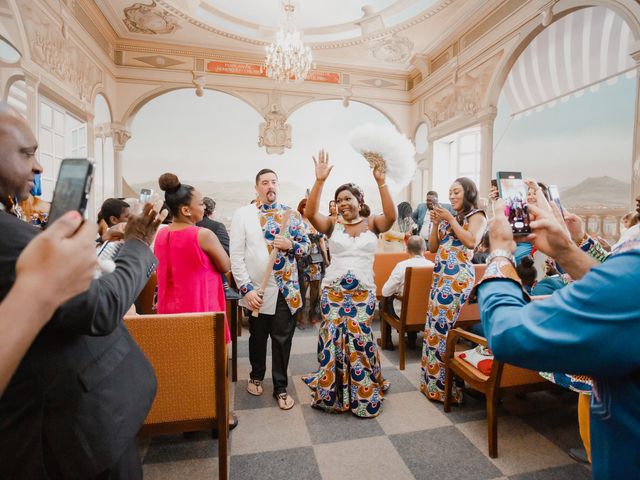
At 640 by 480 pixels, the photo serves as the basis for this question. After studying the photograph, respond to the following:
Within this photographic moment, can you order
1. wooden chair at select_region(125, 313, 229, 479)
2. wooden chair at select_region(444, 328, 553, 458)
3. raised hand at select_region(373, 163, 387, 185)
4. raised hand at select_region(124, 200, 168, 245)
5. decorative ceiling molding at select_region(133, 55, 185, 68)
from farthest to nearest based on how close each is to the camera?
decorative ceiling molding at select_region(133, 55, 185, 68)
raised hand at select_region(373, 163, 387, 185)
wooden chair at select_region(444, 328, 553, 458)
wooden chair at select_region(125, 313, 229, 479)
raised hand at select_region(124, 200, 168, 245)

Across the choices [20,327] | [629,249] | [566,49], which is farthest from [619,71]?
[20,327]

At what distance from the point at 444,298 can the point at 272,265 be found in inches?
50.9

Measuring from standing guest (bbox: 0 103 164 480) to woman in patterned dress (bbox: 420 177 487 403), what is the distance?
2.14m

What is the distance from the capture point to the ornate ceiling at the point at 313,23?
5.95 m

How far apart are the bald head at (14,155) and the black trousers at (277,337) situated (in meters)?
1.84

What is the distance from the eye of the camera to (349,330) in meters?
2.34

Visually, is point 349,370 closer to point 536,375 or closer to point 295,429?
point 295,429

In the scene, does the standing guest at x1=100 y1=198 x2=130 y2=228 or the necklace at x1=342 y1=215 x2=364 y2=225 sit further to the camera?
the standing guest at x1=100 y1=198 x2=130 y2=228

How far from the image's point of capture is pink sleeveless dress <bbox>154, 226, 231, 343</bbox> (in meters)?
2.00

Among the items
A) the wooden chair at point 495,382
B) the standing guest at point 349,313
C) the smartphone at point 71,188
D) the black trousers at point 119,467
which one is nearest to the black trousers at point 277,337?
the standing guest at point 349,313

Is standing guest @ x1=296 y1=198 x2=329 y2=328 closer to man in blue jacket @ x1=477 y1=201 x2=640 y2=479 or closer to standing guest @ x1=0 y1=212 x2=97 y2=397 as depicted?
man in blue jacket @ x1=477 y1=201 x2=640 y2=479

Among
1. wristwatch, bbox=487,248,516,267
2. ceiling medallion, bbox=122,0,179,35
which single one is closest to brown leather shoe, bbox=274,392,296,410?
wristwatch, bbox=487,248,516,267

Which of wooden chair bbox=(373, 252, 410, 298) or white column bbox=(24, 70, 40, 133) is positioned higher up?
white column bbox=(24, 70, 40, 133)

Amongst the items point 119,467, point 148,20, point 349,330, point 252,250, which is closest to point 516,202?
point 119,467
